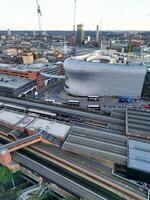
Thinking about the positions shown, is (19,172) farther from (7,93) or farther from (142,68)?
(142,68)

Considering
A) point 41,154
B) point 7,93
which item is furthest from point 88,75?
point 41,154

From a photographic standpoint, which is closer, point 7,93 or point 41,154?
point 41,154

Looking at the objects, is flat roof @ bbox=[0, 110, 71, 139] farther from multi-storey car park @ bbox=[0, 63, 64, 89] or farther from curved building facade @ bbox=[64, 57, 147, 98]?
multi-storey car park @ bbox=[0, 63, 64, 89]

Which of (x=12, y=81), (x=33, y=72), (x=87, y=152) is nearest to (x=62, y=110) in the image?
(x=87, y=152)

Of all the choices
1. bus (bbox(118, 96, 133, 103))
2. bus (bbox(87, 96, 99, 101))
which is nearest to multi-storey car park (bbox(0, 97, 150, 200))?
bus (bbox(118, 96, 133, 103))

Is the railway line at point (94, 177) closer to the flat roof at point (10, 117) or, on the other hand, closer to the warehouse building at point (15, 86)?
the flat roof at point (10, 117)

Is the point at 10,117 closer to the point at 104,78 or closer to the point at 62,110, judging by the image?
the point at 62,110

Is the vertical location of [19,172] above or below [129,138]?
below
